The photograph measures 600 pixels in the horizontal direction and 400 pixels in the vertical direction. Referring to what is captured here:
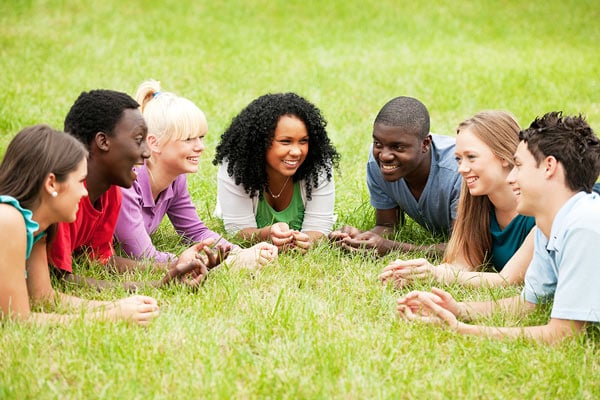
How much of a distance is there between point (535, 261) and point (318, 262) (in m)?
1.53

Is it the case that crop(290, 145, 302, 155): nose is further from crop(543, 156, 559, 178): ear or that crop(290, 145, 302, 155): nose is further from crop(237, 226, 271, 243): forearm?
crop(543, 156, 559, 178): ear

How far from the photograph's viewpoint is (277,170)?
18.6 feet

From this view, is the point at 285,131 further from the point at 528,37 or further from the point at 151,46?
the point at 528,37

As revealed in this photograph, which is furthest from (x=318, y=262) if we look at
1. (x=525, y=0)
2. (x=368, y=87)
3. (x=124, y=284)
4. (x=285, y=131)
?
(x=525, y=0)

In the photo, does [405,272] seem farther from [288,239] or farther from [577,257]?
[577,257]

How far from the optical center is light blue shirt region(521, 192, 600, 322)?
3738 mm

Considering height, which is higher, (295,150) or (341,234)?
(295,150)

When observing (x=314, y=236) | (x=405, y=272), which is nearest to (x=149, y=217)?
(x=314, y=236)

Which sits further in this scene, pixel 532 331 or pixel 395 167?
pixel 395 167

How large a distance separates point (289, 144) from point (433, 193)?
3.37 feet

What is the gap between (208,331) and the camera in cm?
396

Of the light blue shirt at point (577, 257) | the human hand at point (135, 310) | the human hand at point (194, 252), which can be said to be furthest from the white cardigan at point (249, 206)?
the light blue shirt at point (577, 257)

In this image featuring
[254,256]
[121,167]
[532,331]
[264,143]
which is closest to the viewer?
[532,331]

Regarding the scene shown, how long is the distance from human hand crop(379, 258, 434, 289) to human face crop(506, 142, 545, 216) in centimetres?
85
